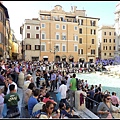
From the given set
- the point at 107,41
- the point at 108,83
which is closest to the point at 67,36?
the point at 107,41

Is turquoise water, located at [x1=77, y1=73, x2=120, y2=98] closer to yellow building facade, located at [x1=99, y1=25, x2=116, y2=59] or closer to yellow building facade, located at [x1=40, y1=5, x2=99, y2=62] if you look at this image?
yellow building facade, located at [x1=40, y1=5, x2=99, y2=62]

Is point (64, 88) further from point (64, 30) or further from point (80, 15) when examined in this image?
point (80, 15)

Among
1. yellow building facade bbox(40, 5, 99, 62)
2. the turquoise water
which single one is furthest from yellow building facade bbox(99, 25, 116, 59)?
the turquoise water

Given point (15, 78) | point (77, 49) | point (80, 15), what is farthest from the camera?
point (80, 15)

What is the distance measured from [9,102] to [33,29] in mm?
44362

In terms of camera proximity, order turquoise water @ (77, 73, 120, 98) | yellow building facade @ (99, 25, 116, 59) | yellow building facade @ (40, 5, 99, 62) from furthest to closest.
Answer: yellow building facade @ (99, 25, 116, 59) → yellow building facade @ (40, 5, 99, 62) → turquoise water @ (77, 73, 120, 98)

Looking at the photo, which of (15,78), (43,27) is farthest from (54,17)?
(15,78)

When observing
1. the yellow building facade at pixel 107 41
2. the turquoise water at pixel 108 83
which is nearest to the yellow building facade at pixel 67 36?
the yellow building facade at pixel 107 41

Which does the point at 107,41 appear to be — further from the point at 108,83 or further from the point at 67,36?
the point at 108,83

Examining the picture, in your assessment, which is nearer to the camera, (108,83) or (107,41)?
(108,83)

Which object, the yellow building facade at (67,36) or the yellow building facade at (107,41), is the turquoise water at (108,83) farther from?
the yellow building facade at (107,41)

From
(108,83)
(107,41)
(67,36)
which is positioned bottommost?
(108,83)

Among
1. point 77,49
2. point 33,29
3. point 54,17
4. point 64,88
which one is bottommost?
point 64,88

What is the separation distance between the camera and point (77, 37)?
5281 cm
